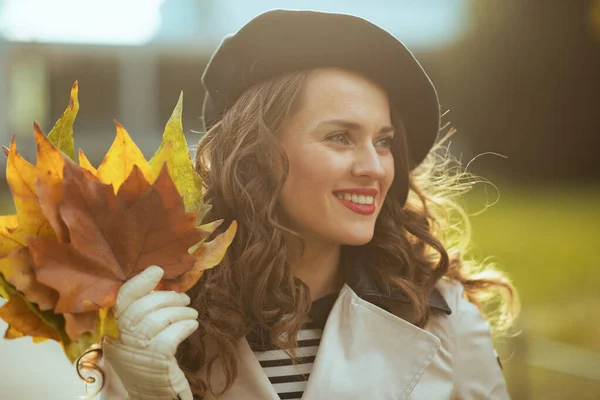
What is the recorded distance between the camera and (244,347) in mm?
2334

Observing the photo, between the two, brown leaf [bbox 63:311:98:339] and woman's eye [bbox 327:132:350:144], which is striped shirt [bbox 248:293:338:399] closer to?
woman's eye [bbox 327:132:350:144]

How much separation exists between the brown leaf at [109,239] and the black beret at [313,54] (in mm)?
904

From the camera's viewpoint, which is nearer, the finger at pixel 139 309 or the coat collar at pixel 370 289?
the finger at pixel 139 309

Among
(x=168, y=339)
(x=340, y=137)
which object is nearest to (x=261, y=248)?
(x=340, y=137)

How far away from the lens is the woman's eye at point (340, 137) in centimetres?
240

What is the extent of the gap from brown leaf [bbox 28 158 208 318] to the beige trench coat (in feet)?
2.44

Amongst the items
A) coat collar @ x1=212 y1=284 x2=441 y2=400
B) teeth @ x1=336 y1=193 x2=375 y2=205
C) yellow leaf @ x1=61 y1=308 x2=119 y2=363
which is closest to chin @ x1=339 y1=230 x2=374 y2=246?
teeth @ x1=336 y1=193 x2=375 y2=205

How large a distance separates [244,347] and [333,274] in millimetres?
466

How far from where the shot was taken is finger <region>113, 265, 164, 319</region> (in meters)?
1.65

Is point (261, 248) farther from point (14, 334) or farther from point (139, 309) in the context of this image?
point (14, 334)

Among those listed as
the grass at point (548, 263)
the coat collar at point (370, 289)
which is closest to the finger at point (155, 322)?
the coat collar at point (370, 289)

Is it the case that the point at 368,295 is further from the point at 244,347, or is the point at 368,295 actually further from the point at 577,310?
the point at 577,310

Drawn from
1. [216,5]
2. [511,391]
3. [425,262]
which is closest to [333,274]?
[425,262]

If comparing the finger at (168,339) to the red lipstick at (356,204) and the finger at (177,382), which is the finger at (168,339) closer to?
the finger at (177,382)
